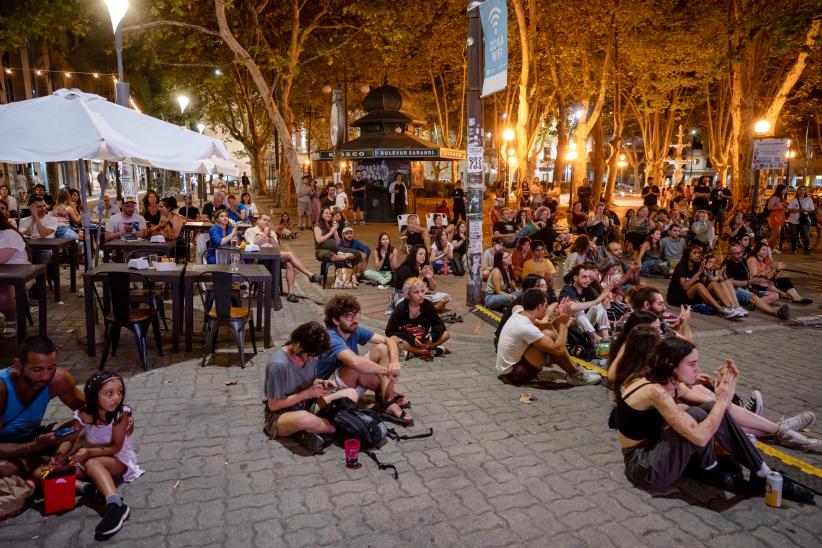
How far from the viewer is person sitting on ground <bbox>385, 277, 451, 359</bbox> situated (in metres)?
7.11

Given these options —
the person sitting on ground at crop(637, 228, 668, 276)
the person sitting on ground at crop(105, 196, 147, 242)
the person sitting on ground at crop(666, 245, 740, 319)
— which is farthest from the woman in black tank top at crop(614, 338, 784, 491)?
the person sitting on ground at crop(637, 228, 668, 276)

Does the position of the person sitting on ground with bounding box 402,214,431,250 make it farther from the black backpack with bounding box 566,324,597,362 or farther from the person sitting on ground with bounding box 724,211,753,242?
the person sitting on ground with bounding box 724,211,753,242

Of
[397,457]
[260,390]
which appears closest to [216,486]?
[397,457]

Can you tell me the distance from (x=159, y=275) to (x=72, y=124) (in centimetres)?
194

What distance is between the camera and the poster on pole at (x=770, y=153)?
15.9 metres

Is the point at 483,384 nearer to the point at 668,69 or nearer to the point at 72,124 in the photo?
the point at 72,124

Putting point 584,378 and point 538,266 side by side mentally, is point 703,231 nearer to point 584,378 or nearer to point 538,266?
point 538,266

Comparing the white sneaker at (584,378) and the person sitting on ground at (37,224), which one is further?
the person sitting on ground at (37,224)

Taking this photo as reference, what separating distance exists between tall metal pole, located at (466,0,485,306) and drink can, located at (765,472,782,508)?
5843 mm

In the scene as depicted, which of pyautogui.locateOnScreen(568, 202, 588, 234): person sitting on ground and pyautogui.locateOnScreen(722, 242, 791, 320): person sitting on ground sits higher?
pyautogui.locateOnScreen(568, 202, 588, 234): person sitting on ground

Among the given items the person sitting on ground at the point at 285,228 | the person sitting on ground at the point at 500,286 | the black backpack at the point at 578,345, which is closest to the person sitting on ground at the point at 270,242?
the person sitting on ground at the point at 500,286

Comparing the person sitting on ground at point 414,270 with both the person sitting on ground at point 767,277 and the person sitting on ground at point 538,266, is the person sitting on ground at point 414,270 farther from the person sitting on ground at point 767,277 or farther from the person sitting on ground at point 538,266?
the person sitting on ground at point 767,277

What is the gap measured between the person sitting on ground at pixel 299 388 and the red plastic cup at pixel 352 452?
326mm

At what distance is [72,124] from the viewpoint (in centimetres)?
682
